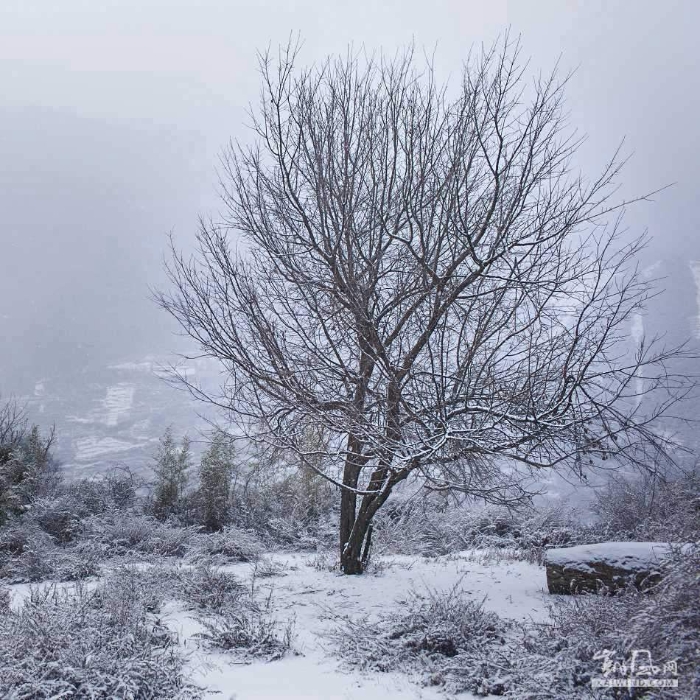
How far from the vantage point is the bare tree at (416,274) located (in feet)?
16.1

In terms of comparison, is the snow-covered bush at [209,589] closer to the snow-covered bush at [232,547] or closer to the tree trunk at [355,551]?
the tree trunk at [355,551]

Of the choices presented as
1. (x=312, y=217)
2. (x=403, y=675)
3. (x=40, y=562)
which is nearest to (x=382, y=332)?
(x=312, y=217)

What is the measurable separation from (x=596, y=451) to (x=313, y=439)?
3.52 metres

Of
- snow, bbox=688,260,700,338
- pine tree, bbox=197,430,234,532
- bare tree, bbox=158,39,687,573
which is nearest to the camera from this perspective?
bare tree, bbox=158,39,687,573

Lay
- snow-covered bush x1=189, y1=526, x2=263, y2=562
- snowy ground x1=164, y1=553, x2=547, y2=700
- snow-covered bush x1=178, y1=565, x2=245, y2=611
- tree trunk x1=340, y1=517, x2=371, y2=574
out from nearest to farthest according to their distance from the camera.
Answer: snowy ground x1=164, y1=553, x2=547, y2=700 < snow-covered bush x1=178, y1=565, x2=245, y2=611 < tree trunk x1=340, y1=517, x2=371, y2=574 < snow-covered bush x1=189, y1=526, x2=263, y2=562

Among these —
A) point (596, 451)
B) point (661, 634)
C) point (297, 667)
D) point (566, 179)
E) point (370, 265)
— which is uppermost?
point (566, 179)

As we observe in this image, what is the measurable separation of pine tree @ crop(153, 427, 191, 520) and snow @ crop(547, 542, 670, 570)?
11.3 meters

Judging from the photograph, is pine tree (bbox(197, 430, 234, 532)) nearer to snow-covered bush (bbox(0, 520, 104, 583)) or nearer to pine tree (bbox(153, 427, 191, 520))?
pine tree (bbox(153, 427, 191, 520))

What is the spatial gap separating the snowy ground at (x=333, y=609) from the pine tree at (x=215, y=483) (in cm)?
549

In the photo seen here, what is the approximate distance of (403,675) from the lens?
372cm

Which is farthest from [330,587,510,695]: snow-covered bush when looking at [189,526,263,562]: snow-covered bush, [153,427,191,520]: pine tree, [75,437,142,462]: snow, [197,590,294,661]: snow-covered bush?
[75,437,142,462]: snow

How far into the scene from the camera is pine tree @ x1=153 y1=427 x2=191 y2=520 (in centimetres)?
1454

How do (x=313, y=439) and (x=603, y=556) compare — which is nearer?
(x=603, y=556)

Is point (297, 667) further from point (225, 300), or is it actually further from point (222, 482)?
point (222, 482)
